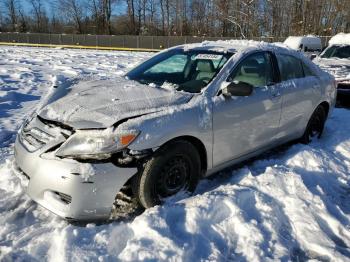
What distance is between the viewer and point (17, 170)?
3473mm

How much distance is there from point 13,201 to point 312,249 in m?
2.71

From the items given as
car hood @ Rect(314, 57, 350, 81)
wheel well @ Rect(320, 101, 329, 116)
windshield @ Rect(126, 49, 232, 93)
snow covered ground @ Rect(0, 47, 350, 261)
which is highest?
windshield @ Rect(126, 49, 232, 93)

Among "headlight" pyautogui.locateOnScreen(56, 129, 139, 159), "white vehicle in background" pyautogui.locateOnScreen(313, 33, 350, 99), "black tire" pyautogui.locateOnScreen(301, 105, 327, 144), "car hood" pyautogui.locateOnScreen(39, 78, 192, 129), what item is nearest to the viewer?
"headlight" pyautogui.locateOnScreen(56, 129, 139, 159)

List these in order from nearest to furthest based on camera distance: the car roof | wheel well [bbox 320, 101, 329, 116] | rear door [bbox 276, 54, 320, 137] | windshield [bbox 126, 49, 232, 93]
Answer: windshield [bbox 126, 49, 232, 93] → the car roof → rear door [bbox 276, 54, 320, 137] → wheel well [bbox 320, 101, 329, 116]

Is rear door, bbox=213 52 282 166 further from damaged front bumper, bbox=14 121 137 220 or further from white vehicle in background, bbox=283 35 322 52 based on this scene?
white vehicle in background, bbox=283 35 322 52

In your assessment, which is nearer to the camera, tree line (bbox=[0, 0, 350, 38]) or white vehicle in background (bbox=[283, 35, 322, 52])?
white vehicle in background (bbox=[283, 35, 322, 52])

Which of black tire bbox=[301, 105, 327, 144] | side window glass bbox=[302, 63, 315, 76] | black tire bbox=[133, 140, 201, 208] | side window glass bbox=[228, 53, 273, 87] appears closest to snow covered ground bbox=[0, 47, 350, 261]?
black tire bbox=[133, 140, 201, 208]

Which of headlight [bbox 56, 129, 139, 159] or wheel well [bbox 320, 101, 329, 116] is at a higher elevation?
headlight [bbox 56, 129, 139, 159]

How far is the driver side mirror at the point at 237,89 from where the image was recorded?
390 cm

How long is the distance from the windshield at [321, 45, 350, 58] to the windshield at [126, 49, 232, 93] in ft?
25.1

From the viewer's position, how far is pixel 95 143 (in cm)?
310

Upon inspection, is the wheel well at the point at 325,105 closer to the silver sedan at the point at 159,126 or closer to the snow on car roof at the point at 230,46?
the silver sedan at the point at 159,126

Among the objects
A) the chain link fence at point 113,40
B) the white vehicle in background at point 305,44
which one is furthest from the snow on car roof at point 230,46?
the chain link fence at point 113,40

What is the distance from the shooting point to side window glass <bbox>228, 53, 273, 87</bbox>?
4270 millimetres
